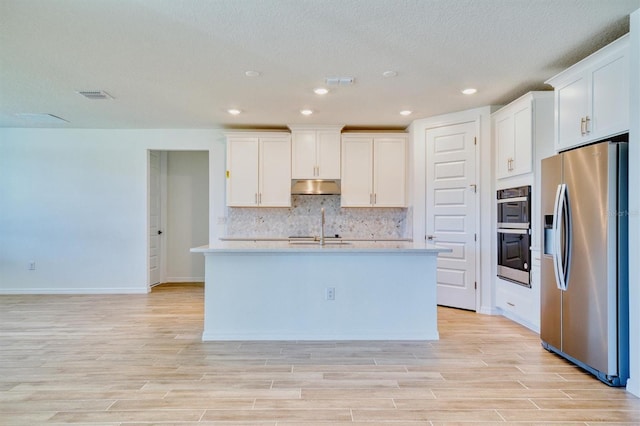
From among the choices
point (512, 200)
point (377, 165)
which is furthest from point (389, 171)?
point (512, 200)

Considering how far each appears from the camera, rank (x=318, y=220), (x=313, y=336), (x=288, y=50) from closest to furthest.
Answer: (x=288, y=50), (x=313, y=336), (x=318, y=220)

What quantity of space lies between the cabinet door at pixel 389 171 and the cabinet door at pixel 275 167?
128 cm

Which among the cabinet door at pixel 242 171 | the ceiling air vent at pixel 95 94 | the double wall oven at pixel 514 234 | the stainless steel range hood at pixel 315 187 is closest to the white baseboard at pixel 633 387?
the double wall oven at pixel 514 234

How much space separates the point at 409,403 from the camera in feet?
7.27

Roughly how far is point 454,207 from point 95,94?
4.36 m

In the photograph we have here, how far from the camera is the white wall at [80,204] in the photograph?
5.54m

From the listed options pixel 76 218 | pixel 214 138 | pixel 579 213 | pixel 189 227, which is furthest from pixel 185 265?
pixel 579 213

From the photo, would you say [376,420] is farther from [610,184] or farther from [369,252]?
[610,184]

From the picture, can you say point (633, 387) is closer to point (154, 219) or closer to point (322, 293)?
point (322, 293)

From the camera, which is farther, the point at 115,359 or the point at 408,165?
the point at 408,165

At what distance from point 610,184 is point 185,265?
602 cm

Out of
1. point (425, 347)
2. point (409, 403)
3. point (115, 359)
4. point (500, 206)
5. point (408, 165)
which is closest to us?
point (409, 403)

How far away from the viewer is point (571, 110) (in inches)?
116

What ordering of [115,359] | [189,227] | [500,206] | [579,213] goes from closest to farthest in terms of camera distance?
[579,213] → [115,359] → [500,206] → [189,227]
